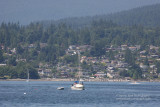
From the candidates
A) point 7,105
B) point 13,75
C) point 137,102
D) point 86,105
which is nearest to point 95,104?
point 86,105

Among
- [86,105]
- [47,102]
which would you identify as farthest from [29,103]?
[86,105]

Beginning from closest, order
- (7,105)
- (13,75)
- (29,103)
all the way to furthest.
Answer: (7,105), (29,103), (13,75)

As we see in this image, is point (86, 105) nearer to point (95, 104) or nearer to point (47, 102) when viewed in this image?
point (95, 104)

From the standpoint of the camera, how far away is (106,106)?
7356cm

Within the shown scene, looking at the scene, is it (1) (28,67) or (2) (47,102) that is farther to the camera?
(1) (28,67)

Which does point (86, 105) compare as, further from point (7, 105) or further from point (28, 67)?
point (28, 67)

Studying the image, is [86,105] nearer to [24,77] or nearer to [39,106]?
[39,106]

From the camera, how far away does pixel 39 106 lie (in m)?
72.8

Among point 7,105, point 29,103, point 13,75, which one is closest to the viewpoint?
point 7,105

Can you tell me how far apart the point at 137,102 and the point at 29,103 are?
1834cm

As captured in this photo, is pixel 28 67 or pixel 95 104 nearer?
pixel 95 104

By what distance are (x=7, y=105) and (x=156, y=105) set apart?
78.2 ft

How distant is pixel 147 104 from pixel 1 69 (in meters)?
132

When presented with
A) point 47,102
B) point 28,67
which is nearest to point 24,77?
point 28,67
